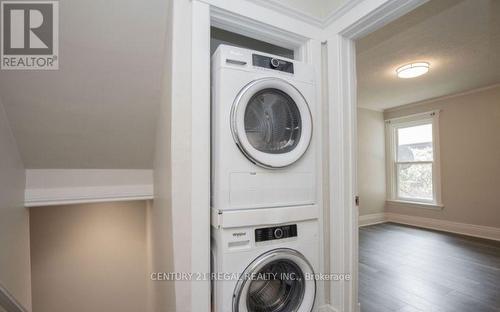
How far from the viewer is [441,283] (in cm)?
229

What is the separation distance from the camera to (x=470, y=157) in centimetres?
381

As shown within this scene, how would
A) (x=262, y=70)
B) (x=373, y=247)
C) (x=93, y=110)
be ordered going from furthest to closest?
(x=373, y=247) < (x=93, y=110) < (x=262, y=70)

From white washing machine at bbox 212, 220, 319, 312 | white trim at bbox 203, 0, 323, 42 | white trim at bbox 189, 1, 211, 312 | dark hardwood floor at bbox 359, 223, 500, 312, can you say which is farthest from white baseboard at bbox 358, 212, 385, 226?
white trim at bbox 189, 1, 211, 312

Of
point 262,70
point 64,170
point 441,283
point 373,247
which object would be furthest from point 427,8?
point 64,170

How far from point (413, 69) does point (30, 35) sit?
352 cm

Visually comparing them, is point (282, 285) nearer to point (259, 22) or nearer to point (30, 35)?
point (259, 22)

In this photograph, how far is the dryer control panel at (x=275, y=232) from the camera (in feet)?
4.39

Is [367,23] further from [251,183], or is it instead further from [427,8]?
[251,183]

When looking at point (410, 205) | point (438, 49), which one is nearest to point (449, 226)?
point (410, 205)

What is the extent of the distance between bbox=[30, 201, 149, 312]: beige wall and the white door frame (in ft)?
6.97

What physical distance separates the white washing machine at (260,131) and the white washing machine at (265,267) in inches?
6.3

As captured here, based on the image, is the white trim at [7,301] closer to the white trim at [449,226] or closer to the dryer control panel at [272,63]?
the dryer control panel at [272,63]

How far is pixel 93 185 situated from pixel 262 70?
1601 millimetres

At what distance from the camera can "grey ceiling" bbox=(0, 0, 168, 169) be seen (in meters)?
1.26
